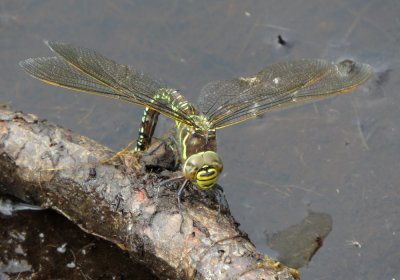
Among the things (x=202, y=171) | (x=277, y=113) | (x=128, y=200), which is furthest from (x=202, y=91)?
(x=128, y=200)

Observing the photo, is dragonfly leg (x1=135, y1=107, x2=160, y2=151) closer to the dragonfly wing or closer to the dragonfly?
the dragonfly

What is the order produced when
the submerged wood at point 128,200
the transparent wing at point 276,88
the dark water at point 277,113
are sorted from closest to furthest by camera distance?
the submerged wood at point 128,200 → the transparent wing at point 276,88 → the dark water at point 277,113

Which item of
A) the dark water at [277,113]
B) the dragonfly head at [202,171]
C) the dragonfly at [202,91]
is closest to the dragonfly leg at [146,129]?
the dragonfly at [202,91]

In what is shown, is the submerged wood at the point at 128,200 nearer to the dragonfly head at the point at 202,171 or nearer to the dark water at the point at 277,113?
the dragonfly head at the point at 202,171

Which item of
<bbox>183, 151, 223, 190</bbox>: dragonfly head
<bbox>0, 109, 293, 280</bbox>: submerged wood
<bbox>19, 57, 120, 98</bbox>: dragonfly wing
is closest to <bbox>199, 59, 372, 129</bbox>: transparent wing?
<bbox>183, 151, 223, 190</bbox>: dragonfly head

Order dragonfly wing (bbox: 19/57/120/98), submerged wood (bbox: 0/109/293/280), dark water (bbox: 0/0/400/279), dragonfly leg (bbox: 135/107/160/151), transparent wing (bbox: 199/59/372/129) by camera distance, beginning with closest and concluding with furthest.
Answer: submerged wood (bbox: 0/109/293/280), dragonfly wing (bbox: 19/57/120/98), transparent wing (bbox: 199/59/372/129), dark water (bbox: 0/0/400/279), dragonfly leg (bbox: 135/107/160/151)

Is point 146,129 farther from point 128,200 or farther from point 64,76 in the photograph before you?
point 128,200

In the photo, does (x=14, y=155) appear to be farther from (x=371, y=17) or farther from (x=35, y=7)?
(x=371, y=17)
